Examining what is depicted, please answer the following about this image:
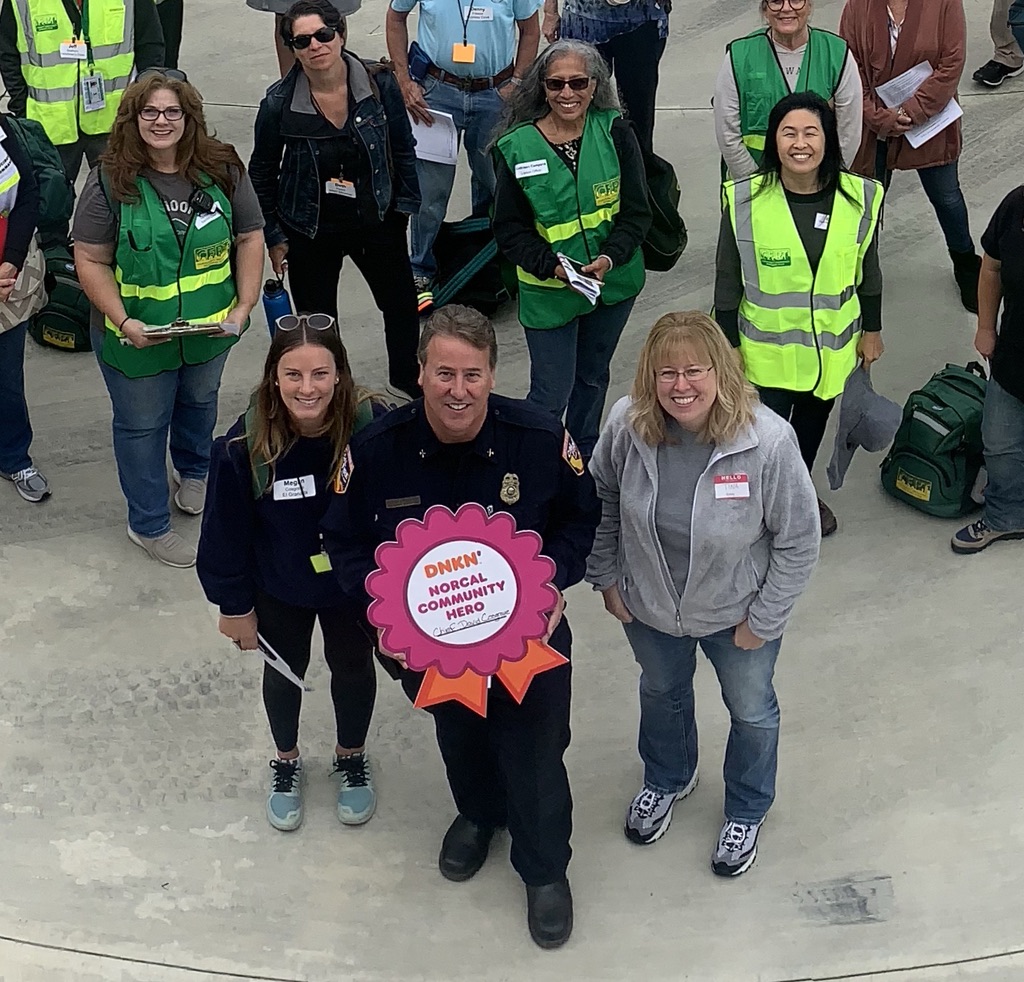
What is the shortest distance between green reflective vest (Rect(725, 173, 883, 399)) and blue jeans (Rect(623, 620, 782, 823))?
1241mm

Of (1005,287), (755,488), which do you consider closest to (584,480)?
(755,488)

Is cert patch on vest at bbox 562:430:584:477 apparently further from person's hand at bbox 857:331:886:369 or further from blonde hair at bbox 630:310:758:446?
person's hand at bbox 857:331:886:369

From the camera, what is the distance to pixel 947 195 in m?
6.11

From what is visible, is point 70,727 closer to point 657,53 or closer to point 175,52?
point 657,53

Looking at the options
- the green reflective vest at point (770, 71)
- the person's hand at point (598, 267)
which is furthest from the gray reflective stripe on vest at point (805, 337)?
the green reflective vest at point (770, 71)

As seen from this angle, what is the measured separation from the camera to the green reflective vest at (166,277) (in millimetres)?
4379

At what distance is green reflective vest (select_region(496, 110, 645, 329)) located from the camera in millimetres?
4676

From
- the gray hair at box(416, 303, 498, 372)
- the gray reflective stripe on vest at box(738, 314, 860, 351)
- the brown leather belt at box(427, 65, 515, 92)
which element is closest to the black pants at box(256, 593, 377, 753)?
the gray hair at box(416, 303, 498, 372)

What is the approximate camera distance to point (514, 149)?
4676 millimetres

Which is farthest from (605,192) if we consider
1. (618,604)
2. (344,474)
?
(344,474)

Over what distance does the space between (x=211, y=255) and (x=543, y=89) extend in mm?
1268

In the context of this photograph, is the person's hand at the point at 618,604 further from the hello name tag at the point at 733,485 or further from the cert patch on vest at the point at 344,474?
the cert patch on vest at the point at 344,474

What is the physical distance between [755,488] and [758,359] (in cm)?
138

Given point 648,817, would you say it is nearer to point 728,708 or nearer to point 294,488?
point 728,708
